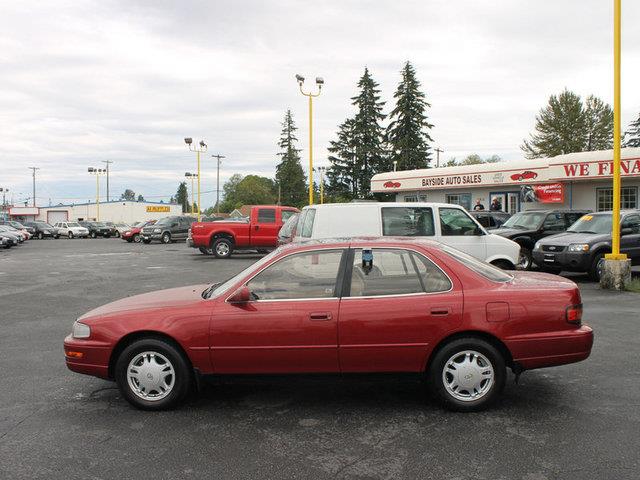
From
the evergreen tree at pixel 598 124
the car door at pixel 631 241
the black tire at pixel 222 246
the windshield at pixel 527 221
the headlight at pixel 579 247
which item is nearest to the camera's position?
the headlight at pixel 579 247

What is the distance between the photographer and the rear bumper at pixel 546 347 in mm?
→ 4688

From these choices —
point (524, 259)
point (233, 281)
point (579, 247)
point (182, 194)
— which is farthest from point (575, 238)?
point (182, 194)

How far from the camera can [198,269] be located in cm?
1792

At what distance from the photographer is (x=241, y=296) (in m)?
4.71

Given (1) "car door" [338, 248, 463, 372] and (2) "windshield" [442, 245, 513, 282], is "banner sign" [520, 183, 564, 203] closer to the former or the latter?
(2) "windshield" [442, 245, 513, 282]

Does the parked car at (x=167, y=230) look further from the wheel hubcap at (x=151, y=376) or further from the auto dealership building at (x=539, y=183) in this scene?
the wheel hubcap at (x=151, y=376)

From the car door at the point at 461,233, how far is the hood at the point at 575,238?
12.0ft

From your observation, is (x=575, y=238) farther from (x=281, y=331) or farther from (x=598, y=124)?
(x=598, y=124)

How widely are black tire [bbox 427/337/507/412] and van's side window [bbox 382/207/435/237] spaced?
5547 mm

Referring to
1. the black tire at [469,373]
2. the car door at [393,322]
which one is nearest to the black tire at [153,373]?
the car door at [393,322]

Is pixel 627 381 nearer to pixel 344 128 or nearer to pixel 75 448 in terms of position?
pixel 75 448

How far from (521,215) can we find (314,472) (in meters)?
15.1

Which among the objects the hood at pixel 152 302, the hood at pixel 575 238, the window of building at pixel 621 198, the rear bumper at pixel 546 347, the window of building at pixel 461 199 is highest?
the window of building at pixel 461 199

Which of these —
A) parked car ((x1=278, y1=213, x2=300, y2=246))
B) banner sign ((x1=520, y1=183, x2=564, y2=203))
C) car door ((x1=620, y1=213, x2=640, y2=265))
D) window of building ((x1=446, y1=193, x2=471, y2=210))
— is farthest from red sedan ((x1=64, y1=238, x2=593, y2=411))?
window of building ((x1=446, y1=193, x2=471, y2=210))
